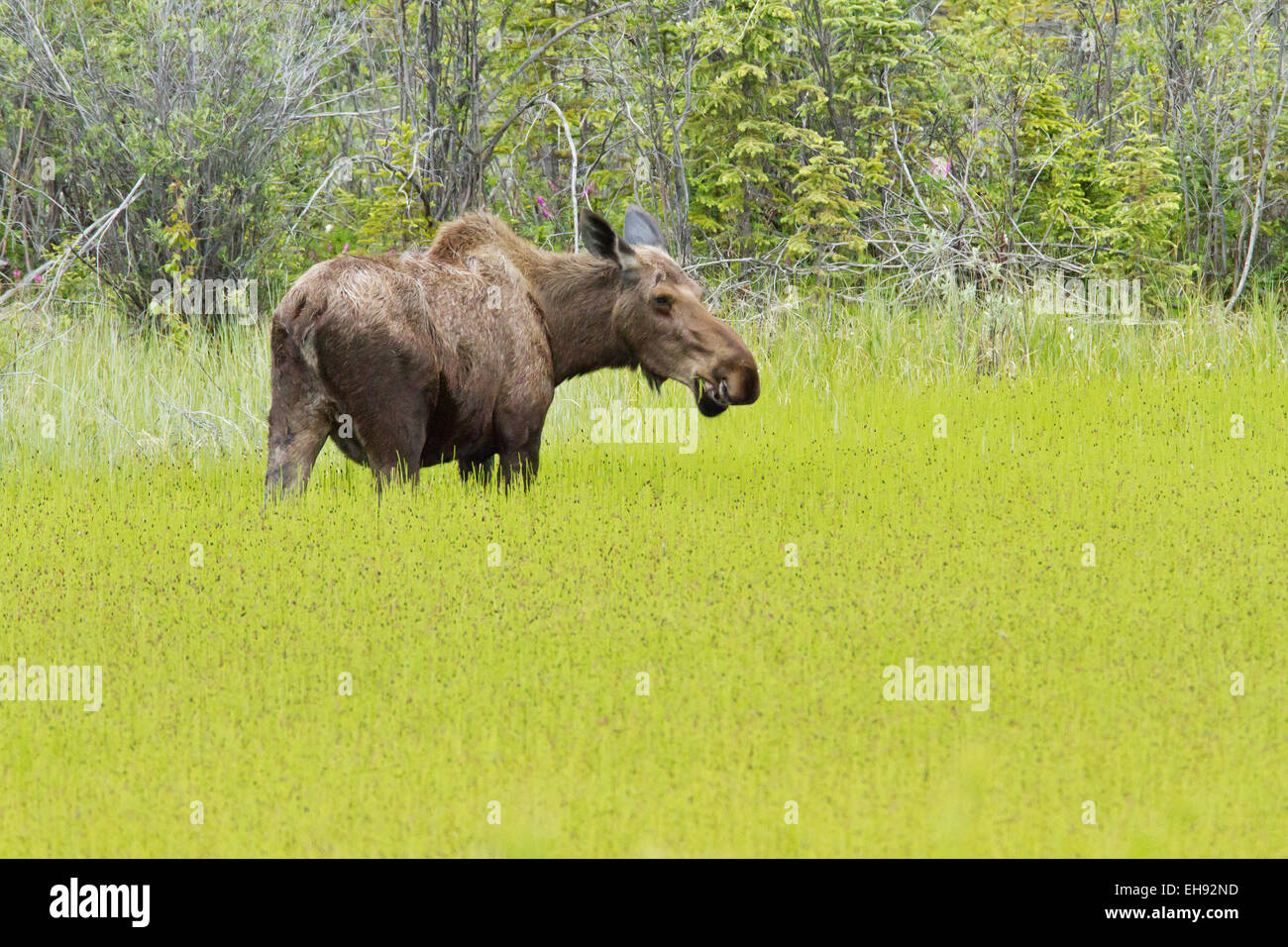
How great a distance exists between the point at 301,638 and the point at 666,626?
5.27ft

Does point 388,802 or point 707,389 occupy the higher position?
point 707,389

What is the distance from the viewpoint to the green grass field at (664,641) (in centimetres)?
461

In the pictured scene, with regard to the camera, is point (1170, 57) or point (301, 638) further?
point (1170, 57)

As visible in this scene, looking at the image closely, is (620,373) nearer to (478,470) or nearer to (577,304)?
(577,304)

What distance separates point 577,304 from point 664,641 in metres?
3.71

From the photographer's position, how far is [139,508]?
9.05m

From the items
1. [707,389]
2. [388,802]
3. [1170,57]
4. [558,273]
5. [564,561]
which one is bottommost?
[388,802]

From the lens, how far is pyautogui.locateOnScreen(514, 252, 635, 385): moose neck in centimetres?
950

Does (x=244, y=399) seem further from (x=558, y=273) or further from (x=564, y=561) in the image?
(x=564, y=561)

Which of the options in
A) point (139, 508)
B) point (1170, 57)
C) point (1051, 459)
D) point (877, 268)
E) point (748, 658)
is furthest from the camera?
point (1170, 57)

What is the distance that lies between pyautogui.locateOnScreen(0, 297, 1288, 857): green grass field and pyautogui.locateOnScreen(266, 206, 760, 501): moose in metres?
0.39

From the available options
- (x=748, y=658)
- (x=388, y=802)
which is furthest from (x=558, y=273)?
(x=388, y=802)

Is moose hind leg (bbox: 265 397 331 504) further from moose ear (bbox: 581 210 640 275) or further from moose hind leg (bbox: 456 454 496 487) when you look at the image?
moose ear (bbox: 581 210 640 275)

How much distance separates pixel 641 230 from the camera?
10.0 meters
